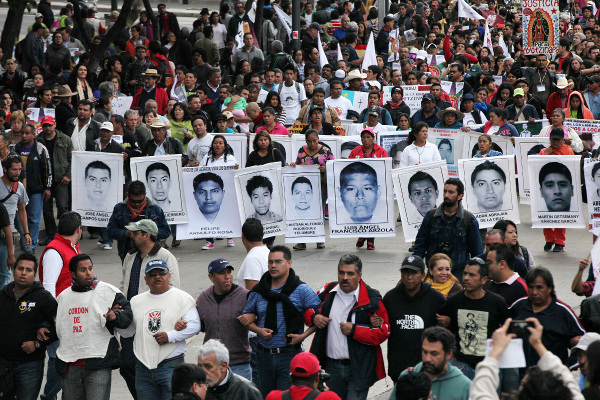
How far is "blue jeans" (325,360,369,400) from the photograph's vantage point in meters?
7.57

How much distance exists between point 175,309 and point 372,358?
1583 millimetres

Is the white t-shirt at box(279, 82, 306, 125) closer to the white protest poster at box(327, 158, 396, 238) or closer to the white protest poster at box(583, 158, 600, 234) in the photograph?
the white protest poster at box(327, 158, 396, 238)

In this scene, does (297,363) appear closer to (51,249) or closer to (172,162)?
(51,249)

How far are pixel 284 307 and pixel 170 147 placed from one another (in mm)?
6748

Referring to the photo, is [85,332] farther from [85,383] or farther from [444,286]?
Result: [444,286]

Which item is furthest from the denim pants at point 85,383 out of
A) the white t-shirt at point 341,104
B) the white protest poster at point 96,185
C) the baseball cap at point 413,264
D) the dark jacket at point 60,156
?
the white t-shirt at point 341,104

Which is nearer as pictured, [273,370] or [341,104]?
[273,370]

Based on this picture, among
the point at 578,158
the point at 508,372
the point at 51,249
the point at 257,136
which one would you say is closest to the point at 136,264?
the point at 51,249

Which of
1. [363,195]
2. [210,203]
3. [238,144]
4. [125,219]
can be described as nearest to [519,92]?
[363,195]

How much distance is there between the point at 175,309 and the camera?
25.4 feet

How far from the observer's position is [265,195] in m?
13.4

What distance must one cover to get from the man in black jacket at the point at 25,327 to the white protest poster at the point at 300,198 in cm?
566

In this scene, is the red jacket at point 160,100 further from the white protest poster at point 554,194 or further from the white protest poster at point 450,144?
the white protest poster at point 554,194

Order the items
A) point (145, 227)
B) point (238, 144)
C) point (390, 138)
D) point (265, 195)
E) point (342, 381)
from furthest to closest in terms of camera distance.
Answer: point (390, 138), point (238, 144), point (265, 195), point (145, 227), point (342, 381)
